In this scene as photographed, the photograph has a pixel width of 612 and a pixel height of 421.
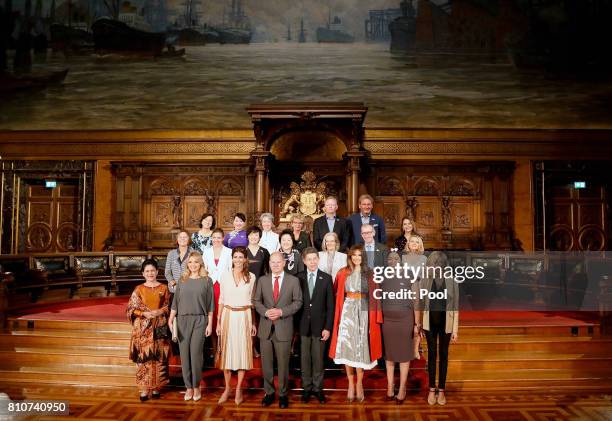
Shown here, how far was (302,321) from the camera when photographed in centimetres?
423

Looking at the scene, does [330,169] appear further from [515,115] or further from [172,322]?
[172,322]

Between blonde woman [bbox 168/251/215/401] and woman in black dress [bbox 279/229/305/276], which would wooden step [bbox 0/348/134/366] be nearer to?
blonde woman [bbox 168/251/215/401]

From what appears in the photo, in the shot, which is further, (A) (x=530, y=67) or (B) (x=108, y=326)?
(A) (x=530, y=67)

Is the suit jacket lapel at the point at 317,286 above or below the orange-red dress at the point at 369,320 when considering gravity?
above

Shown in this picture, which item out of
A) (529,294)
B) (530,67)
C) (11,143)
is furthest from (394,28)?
(11,143)

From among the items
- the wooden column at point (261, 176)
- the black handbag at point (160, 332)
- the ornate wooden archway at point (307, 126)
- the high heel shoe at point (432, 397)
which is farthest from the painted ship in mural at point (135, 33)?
the high heel shoe at point (432, 397)

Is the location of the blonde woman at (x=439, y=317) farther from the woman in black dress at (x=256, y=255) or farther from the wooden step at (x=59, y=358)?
the wooden step at (x=59, y=358)

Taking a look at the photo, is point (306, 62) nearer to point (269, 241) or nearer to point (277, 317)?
point (269, 241)

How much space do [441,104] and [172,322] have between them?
8.62 meters

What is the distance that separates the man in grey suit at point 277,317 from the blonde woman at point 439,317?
1.20 metres

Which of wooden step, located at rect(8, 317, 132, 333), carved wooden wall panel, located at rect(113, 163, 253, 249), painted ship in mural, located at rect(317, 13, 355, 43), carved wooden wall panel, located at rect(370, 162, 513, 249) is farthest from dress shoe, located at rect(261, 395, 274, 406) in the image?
painted ship in mural, located at rect(317, 13, 355, 43)

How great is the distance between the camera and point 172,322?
14.4 feet

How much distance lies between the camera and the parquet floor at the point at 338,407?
394cm

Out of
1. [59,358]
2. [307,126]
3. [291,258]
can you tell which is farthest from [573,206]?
[59,358]
